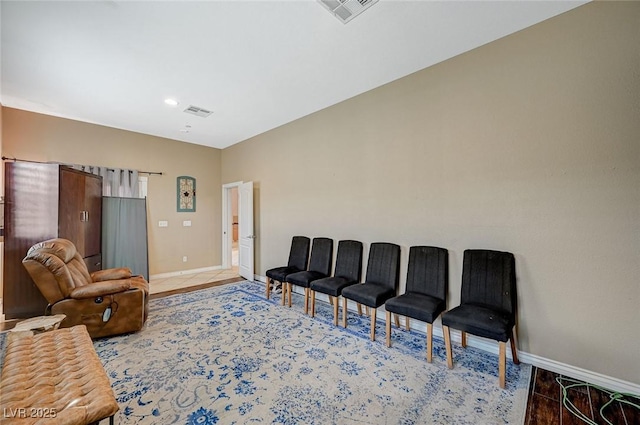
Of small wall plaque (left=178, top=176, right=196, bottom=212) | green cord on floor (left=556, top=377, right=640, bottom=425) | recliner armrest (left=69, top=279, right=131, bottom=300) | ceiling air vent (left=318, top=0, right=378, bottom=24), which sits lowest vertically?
green cord on floor (left=556, top=377, right=640, bottom=425)

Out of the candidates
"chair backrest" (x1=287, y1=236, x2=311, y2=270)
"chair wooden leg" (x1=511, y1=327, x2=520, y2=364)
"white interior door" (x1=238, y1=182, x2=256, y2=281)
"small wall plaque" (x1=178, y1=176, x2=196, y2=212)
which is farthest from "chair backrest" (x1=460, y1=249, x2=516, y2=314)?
"small wall plaque" (x1=178, y1=176, x2=196, y2=212)

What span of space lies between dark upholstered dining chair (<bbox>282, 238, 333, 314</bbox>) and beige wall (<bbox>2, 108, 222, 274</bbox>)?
3157mm

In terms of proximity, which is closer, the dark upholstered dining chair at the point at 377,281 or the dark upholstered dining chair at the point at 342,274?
the dark upholstered dining chair at the point at 377,281

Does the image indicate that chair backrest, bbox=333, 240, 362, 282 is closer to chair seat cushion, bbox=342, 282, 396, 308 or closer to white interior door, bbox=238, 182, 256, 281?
chair seat cushion, bbox=342, 282, 396, 308

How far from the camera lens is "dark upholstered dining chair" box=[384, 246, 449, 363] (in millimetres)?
2408

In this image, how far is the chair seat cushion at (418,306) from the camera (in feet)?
7.77

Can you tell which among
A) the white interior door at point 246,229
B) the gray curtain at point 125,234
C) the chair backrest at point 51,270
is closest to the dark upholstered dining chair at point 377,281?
the white interior door at point 246,229

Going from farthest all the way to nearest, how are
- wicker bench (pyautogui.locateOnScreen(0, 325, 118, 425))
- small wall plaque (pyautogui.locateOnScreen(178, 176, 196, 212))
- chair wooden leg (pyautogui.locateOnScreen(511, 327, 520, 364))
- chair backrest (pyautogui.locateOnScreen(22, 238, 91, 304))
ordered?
small wall plaque (pyautogui.locateOnScreen(178, 176, 196, 212)) → chair backrest (pyautogui.locateOnScreen(22, 238, 91, 304)) → chair wooden leg (pyautogui.locateOnScreen(511, 327, 520, 364)) → wicker bench (pyautogui.locateOnScreen(0, 325, 118, 425))

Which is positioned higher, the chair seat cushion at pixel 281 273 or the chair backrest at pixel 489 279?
the chair backrest at pixel 489 279

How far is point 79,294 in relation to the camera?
263cm

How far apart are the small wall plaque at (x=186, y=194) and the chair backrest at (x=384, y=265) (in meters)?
4.53

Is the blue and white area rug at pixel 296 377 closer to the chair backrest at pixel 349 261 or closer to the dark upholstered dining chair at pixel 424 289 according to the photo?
the dark upholstered dining chair at pixel 424 289

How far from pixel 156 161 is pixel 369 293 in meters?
5.15

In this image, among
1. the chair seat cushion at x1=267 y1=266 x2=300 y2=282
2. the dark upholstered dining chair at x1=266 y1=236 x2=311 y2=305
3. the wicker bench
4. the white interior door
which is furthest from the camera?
the white interior door
